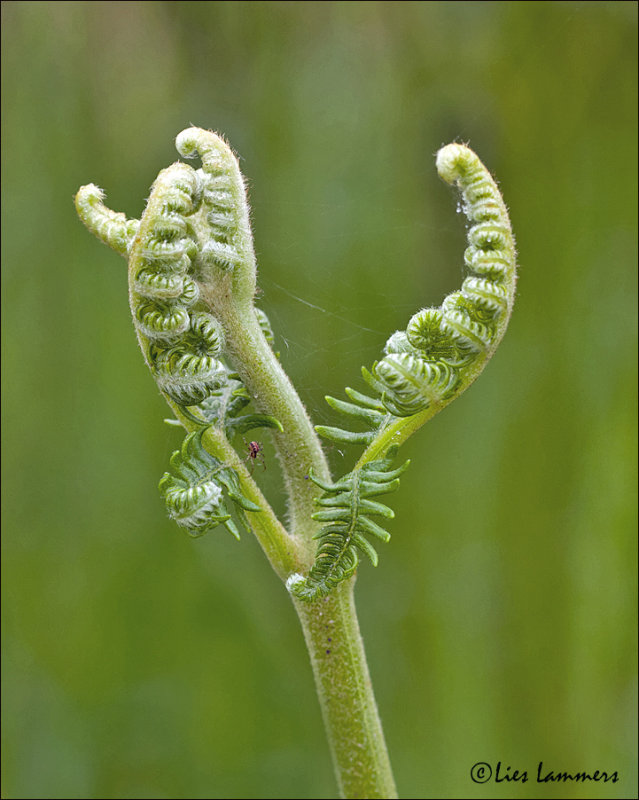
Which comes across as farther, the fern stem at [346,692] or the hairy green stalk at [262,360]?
the fern stem at [346,692]

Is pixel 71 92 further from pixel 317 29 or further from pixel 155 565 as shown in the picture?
pixel 155 565

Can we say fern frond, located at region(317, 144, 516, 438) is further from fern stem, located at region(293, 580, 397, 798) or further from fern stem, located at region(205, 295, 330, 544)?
fern stem, located at region(293, 580, 397, 798)

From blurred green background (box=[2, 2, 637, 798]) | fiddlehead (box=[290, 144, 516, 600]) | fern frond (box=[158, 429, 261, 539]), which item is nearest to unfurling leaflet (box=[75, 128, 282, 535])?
fern frond (box=[158, 429, 261, 539])

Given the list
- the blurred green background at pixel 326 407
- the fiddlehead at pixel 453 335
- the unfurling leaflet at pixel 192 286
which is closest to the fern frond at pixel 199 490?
the unfurling leaflet at pixel 192 286

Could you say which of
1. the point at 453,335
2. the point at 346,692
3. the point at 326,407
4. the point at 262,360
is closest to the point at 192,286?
the point at 262,360

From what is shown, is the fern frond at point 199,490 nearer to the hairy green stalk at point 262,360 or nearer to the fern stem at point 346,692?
the hairy green stalk at point 262,360

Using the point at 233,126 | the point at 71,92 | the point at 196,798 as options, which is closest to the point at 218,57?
the point at 233,126
